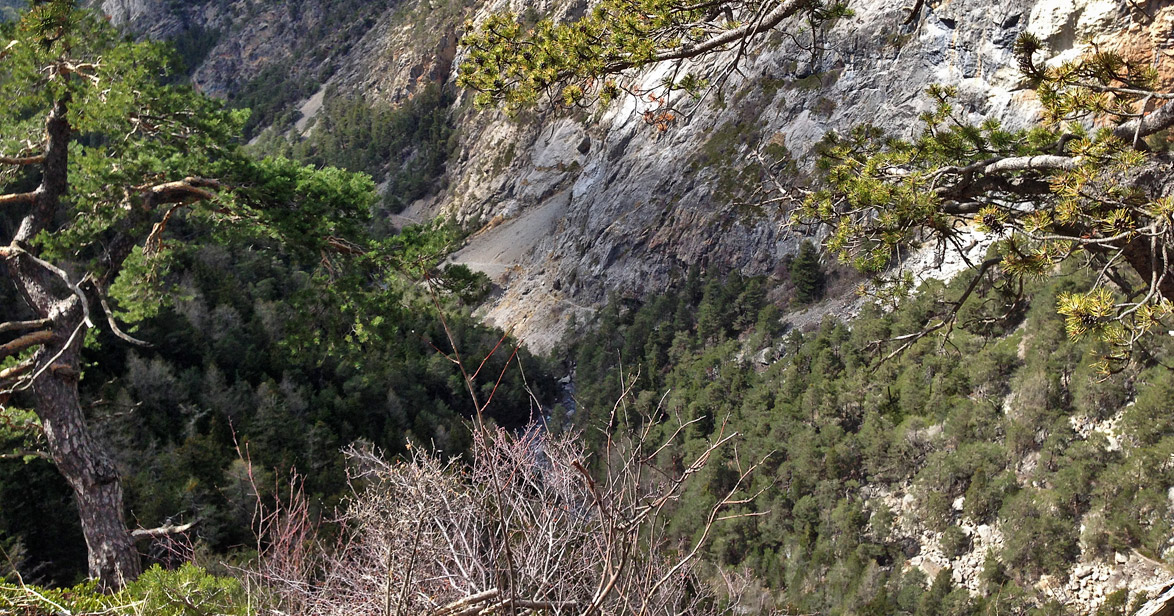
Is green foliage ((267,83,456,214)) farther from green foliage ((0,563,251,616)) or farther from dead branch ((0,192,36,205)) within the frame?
green foliage ((0,563,251,616))

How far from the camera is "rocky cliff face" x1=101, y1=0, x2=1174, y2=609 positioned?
33312mm

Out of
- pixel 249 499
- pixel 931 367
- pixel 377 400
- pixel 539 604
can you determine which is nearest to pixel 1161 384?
pixel 931 367

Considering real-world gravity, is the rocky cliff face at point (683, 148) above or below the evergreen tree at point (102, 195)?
below

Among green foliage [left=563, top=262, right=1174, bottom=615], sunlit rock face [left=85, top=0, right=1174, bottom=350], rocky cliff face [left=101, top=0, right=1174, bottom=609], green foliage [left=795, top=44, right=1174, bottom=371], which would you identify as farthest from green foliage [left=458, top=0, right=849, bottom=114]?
sunlit rock face [left=85, top=0, right=1174, bottom=350]

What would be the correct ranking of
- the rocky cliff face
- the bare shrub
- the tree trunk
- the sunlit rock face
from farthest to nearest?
the sunlit rock face, the rocky cliff face, the tree trunk, the bare shrub

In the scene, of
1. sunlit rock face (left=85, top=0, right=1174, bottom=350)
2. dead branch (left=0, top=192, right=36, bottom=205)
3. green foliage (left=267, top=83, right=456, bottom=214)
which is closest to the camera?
dead branch (left=0, top=192, right=36, bottom=205)

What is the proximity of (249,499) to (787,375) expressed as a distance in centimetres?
2984

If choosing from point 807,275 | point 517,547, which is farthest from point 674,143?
point 517,547

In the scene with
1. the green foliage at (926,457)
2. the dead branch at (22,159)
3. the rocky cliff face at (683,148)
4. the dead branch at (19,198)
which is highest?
the dead branch at (22,159)

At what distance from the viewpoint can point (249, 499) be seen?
10758mm

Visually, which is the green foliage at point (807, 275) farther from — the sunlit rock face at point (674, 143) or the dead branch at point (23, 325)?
the dead branch at point (23, 325)

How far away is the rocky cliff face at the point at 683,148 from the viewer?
1312 inches

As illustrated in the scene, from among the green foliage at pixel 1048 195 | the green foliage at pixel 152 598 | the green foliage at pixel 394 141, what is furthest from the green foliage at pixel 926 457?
the green foliage at pixel 394 141

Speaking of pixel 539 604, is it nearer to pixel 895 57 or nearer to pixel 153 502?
pixel 153 502
